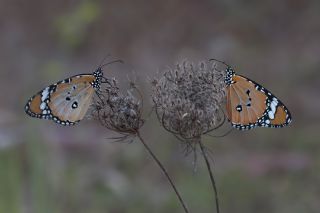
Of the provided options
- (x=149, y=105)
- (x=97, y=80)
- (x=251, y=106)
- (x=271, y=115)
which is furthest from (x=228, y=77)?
(x=149, y=105)

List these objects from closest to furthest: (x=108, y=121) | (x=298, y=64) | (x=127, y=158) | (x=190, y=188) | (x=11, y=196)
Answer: (x=108, y=121), (x=11, y=196), (x=190, y=188), (x=127, y=158), (x=298, y=64)

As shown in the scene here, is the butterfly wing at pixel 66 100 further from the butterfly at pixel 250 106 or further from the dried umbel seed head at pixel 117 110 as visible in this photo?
the butterfly at pixel 250 106

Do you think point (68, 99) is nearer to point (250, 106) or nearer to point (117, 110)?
point (117, 110)

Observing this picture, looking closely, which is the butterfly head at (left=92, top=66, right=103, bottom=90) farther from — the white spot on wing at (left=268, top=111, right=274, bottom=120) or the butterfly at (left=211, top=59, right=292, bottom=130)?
the white spot on wing at (left=268, top=111, right=274, bottom=120)

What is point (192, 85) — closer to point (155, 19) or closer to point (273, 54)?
point (273, 54)

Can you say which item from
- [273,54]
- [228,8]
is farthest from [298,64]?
[228,8]

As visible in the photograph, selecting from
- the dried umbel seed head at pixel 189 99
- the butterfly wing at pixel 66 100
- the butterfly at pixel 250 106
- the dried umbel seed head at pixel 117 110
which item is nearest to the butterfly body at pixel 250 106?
the butterfly at pixel 250 106

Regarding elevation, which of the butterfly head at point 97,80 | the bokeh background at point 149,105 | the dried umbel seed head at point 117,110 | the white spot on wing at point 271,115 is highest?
the bokeh background at point 149,105
